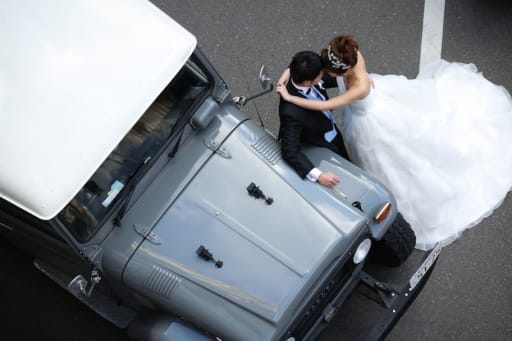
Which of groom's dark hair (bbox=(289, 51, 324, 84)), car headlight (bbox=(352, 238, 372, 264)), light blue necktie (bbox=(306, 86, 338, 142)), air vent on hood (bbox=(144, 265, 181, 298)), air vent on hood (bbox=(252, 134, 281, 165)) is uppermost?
groom's dark hair (bbox=(289, 51, 324, 84))

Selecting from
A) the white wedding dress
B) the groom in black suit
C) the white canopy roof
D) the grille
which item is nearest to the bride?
the white wedding dress

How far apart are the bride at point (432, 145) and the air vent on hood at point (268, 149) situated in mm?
386

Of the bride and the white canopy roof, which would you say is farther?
the bride

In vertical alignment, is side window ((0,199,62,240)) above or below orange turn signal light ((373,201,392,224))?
below

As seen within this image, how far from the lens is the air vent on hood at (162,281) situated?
3.95 metres

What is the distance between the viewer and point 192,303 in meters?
3.89

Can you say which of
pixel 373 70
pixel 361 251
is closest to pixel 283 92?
pixel 361 251

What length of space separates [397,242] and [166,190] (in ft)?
5.40

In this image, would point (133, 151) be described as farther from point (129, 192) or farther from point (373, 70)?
point (373, 70)

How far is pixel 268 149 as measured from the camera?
4.26m

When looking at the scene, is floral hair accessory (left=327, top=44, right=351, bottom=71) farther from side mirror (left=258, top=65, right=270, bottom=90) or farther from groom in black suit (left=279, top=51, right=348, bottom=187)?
side mirror (left=258, top=65, right=270, bottom=90)

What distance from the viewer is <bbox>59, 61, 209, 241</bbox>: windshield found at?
3852mm

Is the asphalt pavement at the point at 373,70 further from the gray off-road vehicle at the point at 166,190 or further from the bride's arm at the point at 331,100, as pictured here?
the bride's arm at the point at 331,100

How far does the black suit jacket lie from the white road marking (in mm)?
1822
